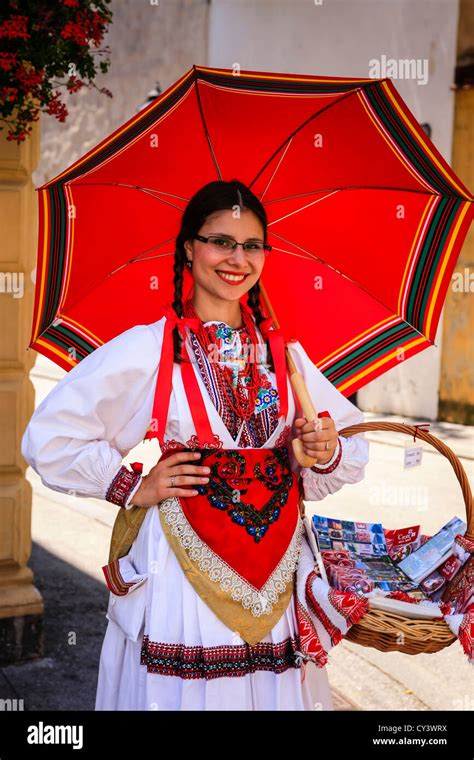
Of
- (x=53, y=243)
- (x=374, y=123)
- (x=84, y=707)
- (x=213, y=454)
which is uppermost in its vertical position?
(x=374, y=123)

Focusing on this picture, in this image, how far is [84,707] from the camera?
3633 mm

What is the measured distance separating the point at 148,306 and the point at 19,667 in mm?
2135

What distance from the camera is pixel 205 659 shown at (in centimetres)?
210

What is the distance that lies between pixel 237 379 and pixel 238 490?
0.95 ft

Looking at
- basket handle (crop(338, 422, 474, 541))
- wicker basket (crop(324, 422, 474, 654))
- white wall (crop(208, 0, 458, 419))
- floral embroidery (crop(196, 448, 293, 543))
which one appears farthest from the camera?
white wall (crop(208, 0, 458, 419))

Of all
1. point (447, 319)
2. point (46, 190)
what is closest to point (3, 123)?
point (46, 190)

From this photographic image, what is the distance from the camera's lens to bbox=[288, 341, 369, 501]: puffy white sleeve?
2.32m

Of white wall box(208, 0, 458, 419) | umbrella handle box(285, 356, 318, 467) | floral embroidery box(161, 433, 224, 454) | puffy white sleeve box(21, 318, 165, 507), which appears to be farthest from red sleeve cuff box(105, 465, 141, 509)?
white wall box(208, 0, 458, 419)

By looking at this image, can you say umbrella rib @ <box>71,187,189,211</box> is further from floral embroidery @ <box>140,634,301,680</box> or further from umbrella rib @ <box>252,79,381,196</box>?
floral embroidery @ <box>140,634,301,680</box>

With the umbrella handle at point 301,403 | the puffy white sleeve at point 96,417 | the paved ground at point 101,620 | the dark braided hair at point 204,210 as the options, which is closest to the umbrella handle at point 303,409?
the umbrella handle at point 301,403

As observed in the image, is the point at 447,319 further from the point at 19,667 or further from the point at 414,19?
the point at 19,667

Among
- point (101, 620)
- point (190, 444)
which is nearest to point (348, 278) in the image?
point (190, 444)

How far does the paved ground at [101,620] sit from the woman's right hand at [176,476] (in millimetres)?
1840

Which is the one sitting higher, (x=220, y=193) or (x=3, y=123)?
(x=3, y=123)
